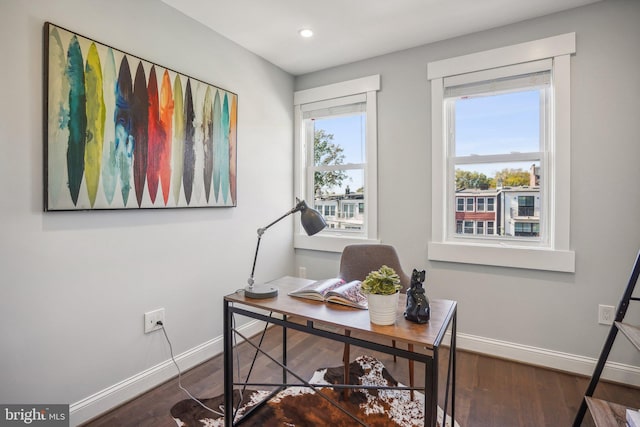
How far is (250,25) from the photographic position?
7.89 ft

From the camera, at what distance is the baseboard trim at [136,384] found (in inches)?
69.2

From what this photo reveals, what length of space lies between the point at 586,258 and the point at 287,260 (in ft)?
7.82

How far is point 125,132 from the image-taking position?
190 centimetres

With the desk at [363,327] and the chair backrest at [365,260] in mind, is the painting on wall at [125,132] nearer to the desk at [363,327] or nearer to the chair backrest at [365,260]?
the desk at [363,327]

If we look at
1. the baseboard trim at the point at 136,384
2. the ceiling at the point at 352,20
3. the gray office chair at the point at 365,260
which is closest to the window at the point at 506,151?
the ceiling at the point at 352,20

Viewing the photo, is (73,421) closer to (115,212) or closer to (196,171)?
(115,212)

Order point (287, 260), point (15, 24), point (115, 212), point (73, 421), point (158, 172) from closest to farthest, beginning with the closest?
point (15, 24), point (73, 421), point (115, 212), point (158, 172), point (287, 260)

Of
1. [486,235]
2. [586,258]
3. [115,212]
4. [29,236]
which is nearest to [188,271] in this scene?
[115,212]

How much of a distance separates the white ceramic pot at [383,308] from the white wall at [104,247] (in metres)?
1.49

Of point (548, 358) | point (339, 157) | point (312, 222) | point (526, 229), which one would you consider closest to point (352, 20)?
point (339, 157)

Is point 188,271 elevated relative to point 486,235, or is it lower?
lower

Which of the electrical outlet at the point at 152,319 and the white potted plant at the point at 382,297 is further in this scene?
the electrical outlet at the point at 152,319

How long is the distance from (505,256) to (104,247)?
2612mm

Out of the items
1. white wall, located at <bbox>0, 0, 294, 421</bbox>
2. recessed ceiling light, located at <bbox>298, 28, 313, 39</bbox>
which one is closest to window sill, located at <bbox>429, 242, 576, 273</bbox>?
white wall, located at <bbox>0, 0, 294, 421</bbox>
